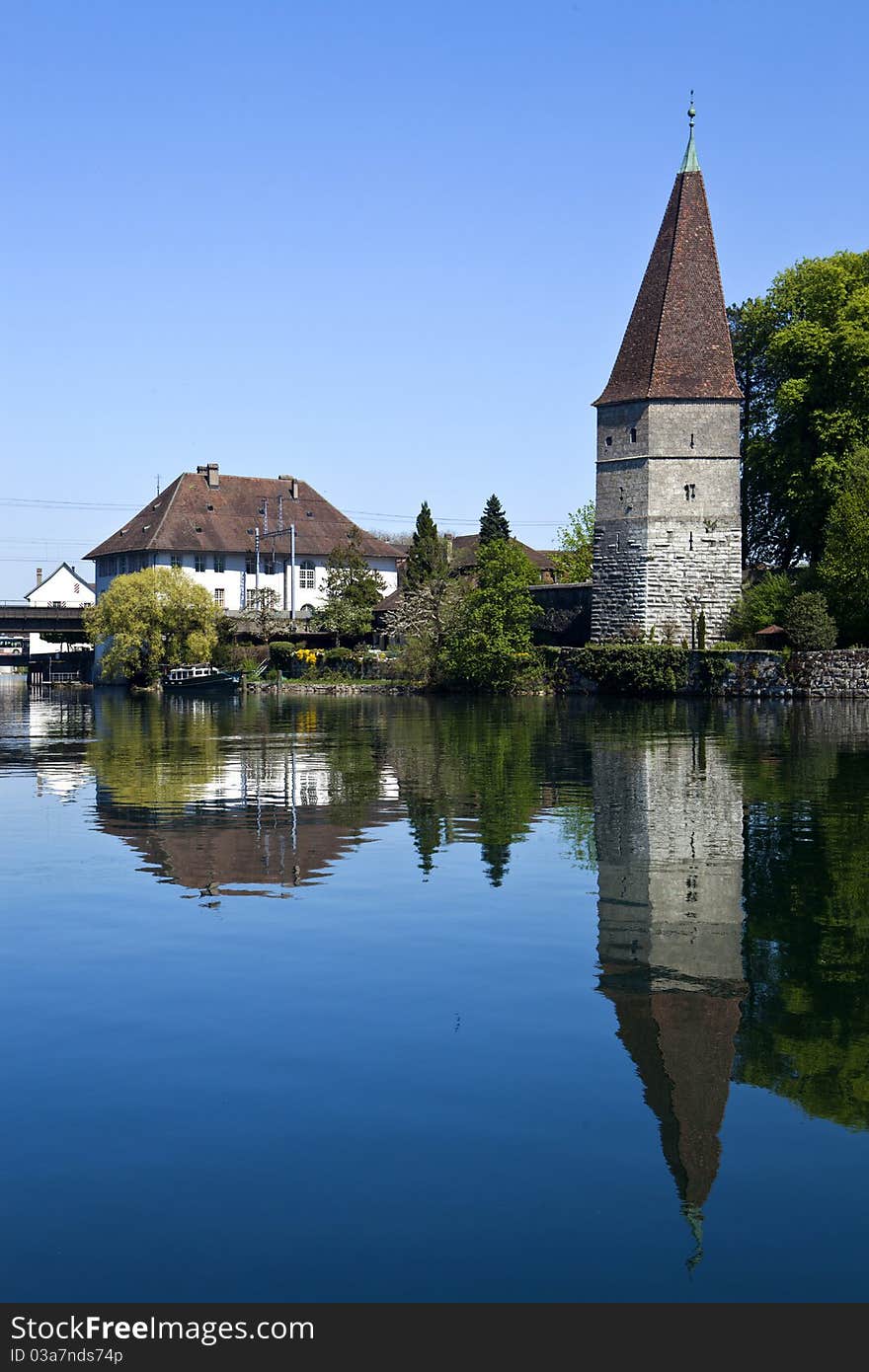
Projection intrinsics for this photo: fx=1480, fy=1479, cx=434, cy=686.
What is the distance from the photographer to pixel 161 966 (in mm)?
12609

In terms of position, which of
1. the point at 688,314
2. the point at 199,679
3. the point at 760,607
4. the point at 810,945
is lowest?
the point at 810,945

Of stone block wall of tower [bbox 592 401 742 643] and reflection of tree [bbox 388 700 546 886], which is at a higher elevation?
stone block wall of tower [bbox 592 401 742 643]

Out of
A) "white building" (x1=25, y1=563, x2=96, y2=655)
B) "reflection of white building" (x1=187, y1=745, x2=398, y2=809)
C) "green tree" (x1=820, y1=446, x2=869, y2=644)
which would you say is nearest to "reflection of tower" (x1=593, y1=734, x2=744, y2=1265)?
"reflection of white building" (x1=187, y1=745, x2=398, y2=809)

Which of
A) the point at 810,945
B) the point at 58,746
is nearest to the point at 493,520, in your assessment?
the point at 58,746

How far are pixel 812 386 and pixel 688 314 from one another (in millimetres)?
6504

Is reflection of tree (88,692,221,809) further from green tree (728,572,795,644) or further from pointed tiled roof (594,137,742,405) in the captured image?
pointed tiled roof (594,137,742,405)

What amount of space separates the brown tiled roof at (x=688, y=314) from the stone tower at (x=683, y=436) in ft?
0.15

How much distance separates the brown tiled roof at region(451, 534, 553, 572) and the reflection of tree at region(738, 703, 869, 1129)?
2906 inches

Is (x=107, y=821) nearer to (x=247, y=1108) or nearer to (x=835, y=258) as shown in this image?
(x=247, y=1108)

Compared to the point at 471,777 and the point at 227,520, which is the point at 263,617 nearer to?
the point at 227,520

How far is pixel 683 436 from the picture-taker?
66.9 m

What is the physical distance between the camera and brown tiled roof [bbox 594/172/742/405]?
2618 inches

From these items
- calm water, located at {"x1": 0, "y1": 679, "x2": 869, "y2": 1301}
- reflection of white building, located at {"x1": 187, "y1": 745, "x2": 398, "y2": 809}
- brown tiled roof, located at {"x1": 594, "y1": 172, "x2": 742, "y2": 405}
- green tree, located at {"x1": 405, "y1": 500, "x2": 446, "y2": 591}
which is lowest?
calm water, located at {"x1": 0, "y1": 679, "x2": 869, "y2": 1301}

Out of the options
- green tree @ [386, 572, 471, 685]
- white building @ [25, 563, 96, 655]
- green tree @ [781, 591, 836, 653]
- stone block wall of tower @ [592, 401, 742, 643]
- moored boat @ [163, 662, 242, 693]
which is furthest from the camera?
white building @ [25, 563, 96, 655]
